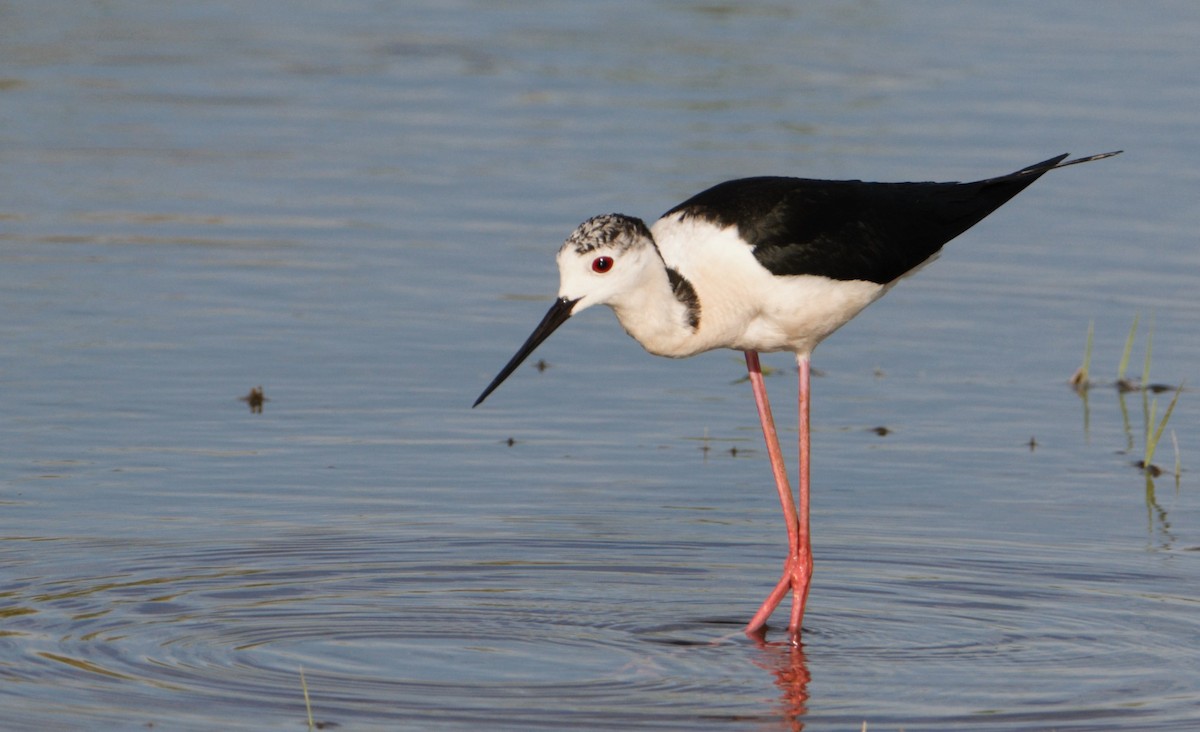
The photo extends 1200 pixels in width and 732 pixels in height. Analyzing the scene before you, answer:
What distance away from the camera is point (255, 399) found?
8.99m

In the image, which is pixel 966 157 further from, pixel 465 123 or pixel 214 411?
pixel 214 411

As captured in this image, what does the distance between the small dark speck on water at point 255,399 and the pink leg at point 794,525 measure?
2434mm

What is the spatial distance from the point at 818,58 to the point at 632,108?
7.62ft

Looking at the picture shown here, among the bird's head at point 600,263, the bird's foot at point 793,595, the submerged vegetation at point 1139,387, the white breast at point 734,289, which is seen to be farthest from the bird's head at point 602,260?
the submerged vegetation at point 1139,387

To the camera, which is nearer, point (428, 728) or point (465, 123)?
point (428, 728)

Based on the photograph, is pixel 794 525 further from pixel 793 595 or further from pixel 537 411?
pixel 537 411

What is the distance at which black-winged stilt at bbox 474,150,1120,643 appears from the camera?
21.3 feet

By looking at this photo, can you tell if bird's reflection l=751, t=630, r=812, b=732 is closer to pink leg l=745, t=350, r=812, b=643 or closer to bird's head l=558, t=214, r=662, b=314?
pink leg l=745, t=350, r=812, b=643

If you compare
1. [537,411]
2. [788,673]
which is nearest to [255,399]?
[537,411]

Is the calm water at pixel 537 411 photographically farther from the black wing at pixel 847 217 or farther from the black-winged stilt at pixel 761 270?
the black wing at pixel 847 217

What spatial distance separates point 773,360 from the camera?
10.3 m

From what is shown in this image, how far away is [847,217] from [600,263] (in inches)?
45.9

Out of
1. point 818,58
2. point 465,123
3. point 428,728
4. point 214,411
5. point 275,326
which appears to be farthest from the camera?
point 818,58

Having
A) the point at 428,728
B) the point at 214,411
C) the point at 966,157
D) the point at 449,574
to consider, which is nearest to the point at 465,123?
the point at 966,157
